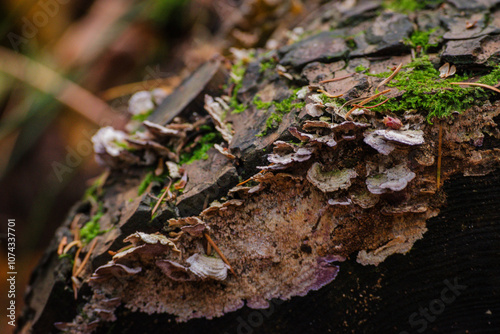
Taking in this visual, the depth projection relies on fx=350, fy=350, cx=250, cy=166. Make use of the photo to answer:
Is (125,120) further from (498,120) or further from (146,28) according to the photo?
(498,120)

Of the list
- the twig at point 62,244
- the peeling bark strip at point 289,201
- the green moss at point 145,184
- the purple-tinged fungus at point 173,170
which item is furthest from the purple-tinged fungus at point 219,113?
the twig at point 62,244

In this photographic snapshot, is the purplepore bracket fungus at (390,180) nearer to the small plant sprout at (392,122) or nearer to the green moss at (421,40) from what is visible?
the small plant sprout at (392,122)

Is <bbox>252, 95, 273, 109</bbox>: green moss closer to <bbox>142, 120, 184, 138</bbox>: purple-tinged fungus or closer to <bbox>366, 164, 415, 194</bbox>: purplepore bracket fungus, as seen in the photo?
<bbox>142, 120, 184, 138</bbox>: purple-tinged fungus

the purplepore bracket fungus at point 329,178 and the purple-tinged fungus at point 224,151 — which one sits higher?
the purple-tinged fungus at point 224,151

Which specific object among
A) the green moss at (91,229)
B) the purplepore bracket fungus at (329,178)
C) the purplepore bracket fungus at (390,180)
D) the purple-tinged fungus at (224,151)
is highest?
the purple-tinged fungus at (224,151)

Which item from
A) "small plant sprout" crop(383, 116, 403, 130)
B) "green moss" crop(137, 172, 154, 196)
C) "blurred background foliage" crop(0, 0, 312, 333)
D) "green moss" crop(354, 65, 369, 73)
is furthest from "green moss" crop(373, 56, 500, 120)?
"blurred background foliage" crop(0, 0, 312, 333)

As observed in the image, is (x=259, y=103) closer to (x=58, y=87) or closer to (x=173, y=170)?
(x=173, y=170)

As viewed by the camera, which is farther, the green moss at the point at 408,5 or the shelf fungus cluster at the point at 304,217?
the green moss at the point at 408,5

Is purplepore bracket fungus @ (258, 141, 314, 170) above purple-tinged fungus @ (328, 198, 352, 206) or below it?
above
